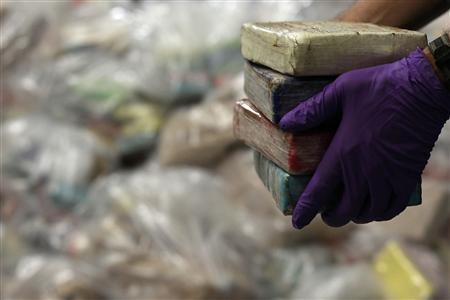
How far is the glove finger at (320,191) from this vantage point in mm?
683

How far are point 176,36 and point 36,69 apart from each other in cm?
50

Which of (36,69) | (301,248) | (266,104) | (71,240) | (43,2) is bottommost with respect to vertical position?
(301,248)

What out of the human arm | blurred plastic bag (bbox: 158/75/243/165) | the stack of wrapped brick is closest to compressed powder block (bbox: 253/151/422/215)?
the stack of wrapped brick

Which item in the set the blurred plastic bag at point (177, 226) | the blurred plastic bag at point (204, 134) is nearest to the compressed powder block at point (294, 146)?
the blurred plastic bag at point (177, 226)

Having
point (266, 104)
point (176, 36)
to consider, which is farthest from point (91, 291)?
point (176, 36)

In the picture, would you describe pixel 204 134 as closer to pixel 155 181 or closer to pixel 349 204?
pixel 155 181

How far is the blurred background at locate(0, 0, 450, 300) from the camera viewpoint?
152 centimetres

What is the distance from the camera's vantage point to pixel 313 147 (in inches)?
27.7

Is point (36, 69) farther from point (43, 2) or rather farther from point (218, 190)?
point (218, 190)

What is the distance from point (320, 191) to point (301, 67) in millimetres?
130

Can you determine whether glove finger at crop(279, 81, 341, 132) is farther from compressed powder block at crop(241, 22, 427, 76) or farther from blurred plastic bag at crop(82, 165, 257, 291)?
blurred plastic bag at crop(82, 165, 257, 291)

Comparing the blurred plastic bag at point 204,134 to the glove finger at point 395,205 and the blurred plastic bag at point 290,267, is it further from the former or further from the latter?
the glove finger at point 395,205

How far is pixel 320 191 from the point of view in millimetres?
690

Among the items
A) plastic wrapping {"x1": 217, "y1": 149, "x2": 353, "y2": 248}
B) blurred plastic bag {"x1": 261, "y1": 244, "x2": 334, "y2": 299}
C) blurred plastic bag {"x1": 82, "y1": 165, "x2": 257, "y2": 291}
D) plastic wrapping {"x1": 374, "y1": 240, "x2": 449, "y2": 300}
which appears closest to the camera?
plastic wrapping {"x1": 374, "y1": 240, "x2": 449, "y2": 300}
